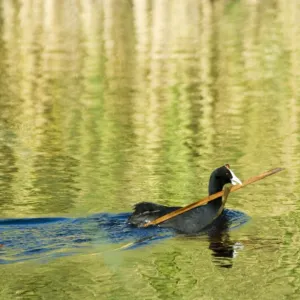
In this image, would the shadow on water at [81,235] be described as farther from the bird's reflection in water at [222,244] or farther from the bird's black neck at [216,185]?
the bird's black neck at [216,185]

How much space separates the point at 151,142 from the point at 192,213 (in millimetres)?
3663

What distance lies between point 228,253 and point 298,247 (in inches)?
23.5

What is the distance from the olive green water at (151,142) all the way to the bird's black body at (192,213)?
307 millimetres

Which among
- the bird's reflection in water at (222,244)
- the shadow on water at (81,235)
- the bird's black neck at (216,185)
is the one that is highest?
the bird's black neck at (216,185)

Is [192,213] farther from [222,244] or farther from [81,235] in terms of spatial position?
[81,235]

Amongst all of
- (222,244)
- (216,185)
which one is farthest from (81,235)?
(216,185)

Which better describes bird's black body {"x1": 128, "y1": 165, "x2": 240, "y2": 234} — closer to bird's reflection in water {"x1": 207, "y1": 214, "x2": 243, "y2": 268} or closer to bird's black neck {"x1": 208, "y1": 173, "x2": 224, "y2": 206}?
bird's black neck {"x1": 208, "y1": 173, "x2": 224, "y2": 206}

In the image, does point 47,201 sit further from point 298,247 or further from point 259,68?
point 259,68

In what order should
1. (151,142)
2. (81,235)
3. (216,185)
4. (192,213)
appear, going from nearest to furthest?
(81,235) → (192,213) → (216,185) → (151,142)

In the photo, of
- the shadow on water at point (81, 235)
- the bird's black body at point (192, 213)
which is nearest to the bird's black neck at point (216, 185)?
the bird's black body at point (192, 213)

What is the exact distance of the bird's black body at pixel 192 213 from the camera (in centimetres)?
1046

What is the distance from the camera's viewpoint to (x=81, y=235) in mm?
10094

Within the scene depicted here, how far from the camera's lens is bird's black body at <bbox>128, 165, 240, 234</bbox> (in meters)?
10.5

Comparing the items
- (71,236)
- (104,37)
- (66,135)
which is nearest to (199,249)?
(71,236)
